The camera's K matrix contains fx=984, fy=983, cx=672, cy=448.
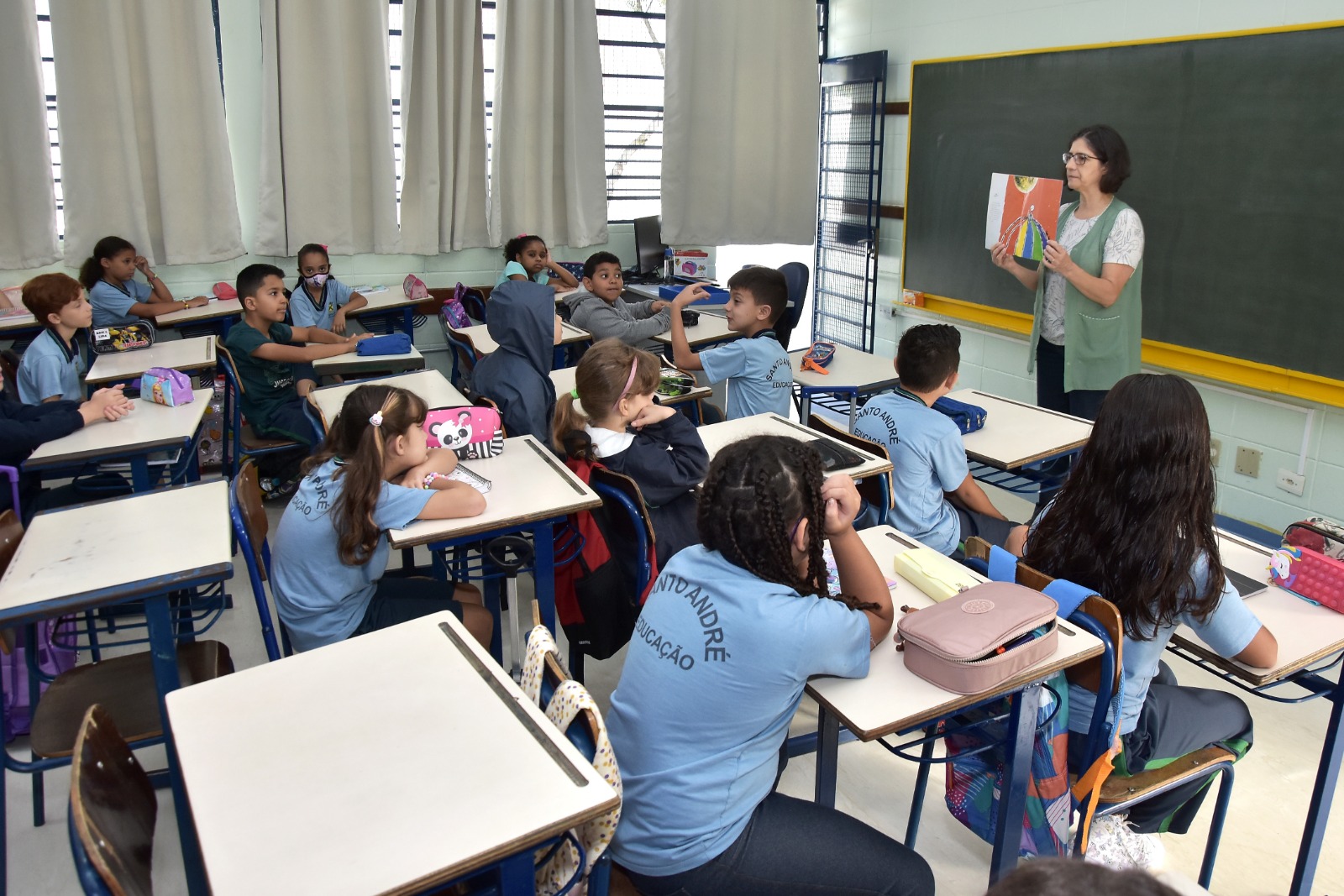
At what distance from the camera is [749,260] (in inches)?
274

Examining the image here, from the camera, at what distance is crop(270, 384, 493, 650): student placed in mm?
2227

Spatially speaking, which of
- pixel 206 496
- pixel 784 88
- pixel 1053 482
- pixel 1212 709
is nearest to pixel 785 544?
pixel 1212 709

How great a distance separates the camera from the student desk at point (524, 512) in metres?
2.34

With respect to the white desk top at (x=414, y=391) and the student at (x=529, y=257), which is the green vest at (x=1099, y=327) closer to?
the white desk top at (x=414, y=391)

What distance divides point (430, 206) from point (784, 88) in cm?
240

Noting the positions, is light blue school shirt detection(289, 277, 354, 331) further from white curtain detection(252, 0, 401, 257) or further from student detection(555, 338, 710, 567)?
student detection(555, 338, 710, 567)

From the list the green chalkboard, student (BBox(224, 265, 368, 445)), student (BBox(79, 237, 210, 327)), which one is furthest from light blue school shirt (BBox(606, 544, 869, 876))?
student (BBox(79, 237, 210, 327))

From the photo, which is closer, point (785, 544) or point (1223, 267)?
point (785, 544)

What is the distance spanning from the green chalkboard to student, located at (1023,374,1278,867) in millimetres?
2492

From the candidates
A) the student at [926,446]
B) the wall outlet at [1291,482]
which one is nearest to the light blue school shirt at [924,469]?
the student at [926,446]

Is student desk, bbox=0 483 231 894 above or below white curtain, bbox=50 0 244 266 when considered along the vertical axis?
below

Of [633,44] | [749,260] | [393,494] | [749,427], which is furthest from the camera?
[749,260]

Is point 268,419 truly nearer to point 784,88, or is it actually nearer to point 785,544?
point 785,544

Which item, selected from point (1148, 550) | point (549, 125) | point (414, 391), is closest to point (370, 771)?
point (1148, 550)
